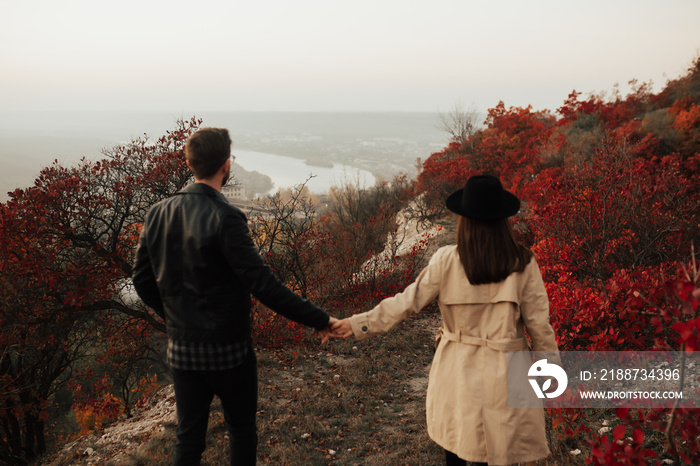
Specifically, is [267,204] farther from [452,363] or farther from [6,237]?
[452,363]

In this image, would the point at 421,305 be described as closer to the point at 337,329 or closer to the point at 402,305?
the point at 402,305

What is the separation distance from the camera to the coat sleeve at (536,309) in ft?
7.64

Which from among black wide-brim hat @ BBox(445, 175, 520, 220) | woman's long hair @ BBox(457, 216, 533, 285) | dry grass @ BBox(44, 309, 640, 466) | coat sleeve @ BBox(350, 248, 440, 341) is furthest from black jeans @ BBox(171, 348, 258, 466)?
dry grass @ BBox(44, 309, 640, 466)

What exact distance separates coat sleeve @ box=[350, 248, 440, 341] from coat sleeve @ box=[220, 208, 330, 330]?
0.42 meters

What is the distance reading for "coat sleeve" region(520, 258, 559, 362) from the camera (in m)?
2.33

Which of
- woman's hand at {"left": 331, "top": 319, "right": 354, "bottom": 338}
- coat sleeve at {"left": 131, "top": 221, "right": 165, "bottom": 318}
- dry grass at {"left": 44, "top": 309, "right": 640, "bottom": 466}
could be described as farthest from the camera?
dry grass at {"left": 44, "top": 309, "right": 640, "bottom": 466}

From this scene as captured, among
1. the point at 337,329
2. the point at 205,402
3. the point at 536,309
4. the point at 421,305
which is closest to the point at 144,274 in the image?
the point at 205,402

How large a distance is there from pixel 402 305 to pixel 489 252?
0.58 m

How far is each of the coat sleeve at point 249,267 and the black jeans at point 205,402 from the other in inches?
14.9

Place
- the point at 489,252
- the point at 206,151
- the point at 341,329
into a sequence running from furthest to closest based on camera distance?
the point at 341,329
the point at 206,151
the point at 489,252

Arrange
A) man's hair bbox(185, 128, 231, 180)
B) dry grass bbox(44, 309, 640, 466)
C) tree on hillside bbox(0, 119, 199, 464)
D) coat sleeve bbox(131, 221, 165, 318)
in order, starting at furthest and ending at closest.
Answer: tree on hillside bbox(0, 119, 199, 464) < dry grass bbox(44, 309, 640, 466) < coat sleeve bbox(131, 221, 165, 318) < man's hair bbox(185, 128, 231, 180)

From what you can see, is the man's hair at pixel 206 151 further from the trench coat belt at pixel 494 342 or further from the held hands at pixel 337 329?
the trench coat belt at pixel 494 342

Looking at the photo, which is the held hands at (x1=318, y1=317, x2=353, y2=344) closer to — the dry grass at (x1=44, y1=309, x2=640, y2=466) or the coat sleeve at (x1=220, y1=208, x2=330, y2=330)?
the coat sleeve at (x1=220, y1=208, x2=330, y2=330)

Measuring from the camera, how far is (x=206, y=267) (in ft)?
7.69
